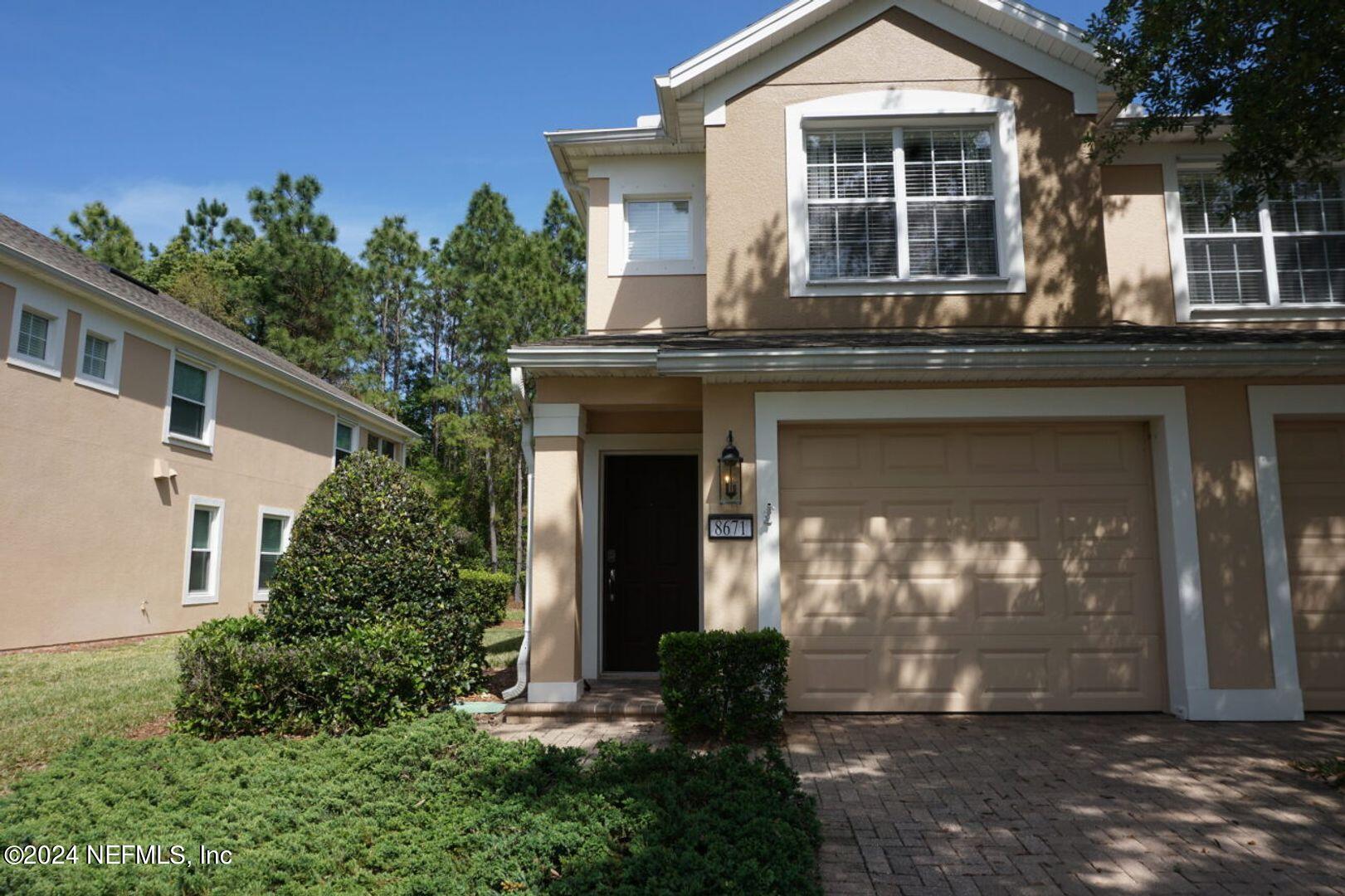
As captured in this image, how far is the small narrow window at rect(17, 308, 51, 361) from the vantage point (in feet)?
35.6

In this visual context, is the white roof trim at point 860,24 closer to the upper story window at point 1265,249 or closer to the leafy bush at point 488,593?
the upper story window at point 1265,249

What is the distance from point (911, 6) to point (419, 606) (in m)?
7.95

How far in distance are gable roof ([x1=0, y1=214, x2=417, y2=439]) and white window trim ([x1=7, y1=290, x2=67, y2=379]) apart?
15.5 inches

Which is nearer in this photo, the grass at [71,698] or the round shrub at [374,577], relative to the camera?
the grass at [71,698]

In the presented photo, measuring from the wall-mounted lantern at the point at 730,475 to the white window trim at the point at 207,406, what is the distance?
11.0 metres

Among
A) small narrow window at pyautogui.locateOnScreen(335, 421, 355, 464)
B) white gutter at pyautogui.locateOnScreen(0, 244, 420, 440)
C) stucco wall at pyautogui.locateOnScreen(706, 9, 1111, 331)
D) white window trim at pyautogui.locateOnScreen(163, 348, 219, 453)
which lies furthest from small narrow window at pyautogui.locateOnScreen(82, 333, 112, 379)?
stucco wall at pyautogui.locateOnScreen(706, 9, 1111, 331)

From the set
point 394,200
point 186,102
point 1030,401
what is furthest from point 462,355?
point 1030,401

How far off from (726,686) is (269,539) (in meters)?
14.0

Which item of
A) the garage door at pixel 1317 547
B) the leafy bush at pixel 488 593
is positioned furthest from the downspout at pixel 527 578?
the garage door at pixel 1317 547

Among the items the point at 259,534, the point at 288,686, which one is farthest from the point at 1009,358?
the point at 259,534

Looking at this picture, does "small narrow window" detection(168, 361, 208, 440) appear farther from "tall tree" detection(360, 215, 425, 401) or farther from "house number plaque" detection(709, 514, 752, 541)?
"tall tree" detection(360, 215, 425, 401)

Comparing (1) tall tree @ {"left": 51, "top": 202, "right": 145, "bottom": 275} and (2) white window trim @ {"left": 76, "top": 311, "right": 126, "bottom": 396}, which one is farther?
(1) tall tree @ {"left": 51, "top": 202, "right": 145, "bottom": 275}

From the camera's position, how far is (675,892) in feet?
10.4

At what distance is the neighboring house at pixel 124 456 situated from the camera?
35.4ft
